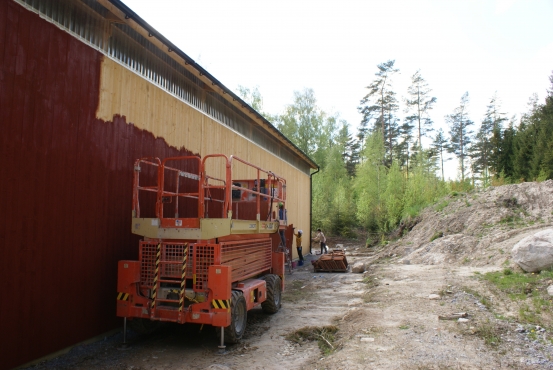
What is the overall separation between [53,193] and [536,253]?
11353mm

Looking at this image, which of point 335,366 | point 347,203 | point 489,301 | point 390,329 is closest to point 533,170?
point 347,203

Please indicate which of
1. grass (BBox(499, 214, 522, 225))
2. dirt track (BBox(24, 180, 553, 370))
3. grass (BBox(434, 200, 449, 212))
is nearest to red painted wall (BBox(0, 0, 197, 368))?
dirt track (BBox(24, 180, 553, 370))

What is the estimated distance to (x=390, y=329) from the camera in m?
7.09

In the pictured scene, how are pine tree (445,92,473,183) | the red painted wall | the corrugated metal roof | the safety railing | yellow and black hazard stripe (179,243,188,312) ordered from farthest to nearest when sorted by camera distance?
pine tree (445,92,473,183), the corrugated metal roof, the safety railing, yellow and black hazard stripe (179,243,188,312), the red painted wall

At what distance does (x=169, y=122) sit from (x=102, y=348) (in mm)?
4936

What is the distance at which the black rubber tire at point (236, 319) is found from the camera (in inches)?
255

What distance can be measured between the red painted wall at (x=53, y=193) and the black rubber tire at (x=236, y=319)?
231cm

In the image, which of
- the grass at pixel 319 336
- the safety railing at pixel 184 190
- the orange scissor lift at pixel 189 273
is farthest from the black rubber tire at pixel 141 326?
the grass at pixel 319 336

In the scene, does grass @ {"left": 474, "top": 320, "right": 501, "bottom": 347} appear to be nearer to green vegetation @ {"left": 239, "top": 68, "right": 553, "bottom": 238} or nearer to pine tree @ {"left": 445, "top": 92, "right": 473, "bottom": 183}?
green vegetation @ {"left": 239, "top": 68, "right": 553, "bottom": 238}

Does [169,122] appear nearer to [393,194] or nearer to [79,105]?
[79,105]

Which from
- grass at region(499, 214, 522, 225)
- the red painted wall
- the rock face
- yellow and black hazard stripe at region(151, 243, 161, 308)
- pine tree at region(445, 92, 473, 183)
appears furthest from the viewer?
pine tree at region(445, 92, 473, 183)

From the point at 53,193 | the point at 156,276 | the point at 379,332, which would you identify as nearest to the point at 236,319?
the point at 156,276

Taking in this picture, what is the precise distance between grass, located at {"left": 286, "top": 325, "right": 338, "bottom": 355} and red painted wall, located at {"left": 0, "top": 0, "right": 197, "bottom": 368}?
133 inches

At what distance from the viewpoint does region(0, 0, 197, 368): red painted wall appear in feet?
17.2
